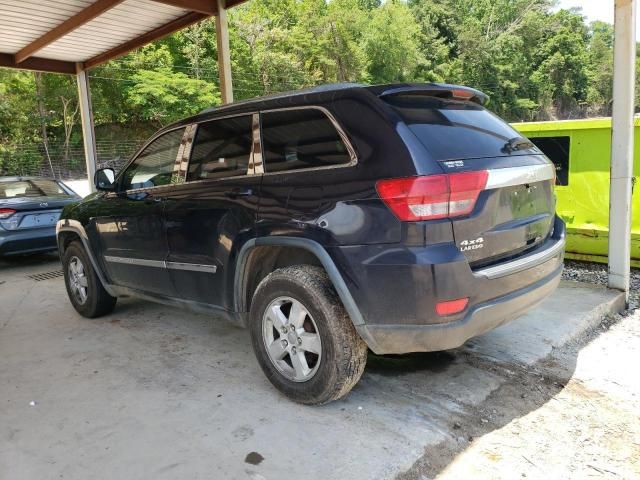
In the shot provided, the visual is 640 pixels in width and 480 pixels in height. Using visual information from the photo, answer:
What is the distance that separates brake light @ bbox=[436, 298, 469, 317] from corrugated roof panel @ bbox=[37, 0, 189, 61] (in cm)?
713

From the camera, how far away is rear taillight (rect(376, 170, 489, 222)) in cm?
243

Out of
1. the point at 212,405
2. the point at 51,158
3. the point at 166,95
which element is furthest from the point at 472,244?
the point at 166,95

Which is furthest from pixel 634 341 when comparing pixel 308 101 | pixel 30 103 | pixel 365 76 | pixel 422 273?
pixel 365 76

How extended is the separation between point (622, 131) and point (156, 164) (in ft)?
12.5

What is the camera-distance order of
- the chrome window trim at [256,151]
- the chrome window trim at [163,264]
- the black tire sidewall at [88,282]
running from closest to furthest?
1. the chrome window trim at [256,151]
2. the chrome window trim at [163,264]
3. the black tire sidewall at [88,282]

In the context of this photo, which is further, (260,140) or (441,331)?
(260,140)

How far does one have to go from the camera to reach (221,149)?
11.4ft

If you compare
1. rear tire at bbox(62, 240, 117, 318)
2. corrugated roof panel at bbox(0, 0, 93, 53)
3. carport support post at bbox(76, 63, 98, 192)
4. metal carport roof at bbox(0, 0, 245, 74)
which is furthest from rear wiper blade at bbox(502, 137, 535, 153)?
carport support post at bbox(76, 63, 98, 192)

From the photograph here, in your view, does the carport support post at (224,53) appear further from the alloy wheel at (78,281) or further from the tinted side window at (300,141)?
the tinted side window at (300,141)

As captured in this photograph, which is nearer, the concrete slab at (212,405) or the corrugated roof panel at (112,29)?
the concrete slab at (212,405)

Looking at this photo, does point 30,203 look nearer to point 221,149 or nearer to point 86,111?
point 86,111

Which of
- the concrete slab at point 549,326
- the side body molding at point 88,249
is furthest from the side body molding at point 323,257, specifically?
the side body molding at point 88,249

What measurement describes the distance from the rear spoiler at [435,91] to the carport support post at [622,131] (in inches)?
66.0

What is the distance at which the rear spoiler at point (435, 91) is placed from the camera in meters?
2.80
